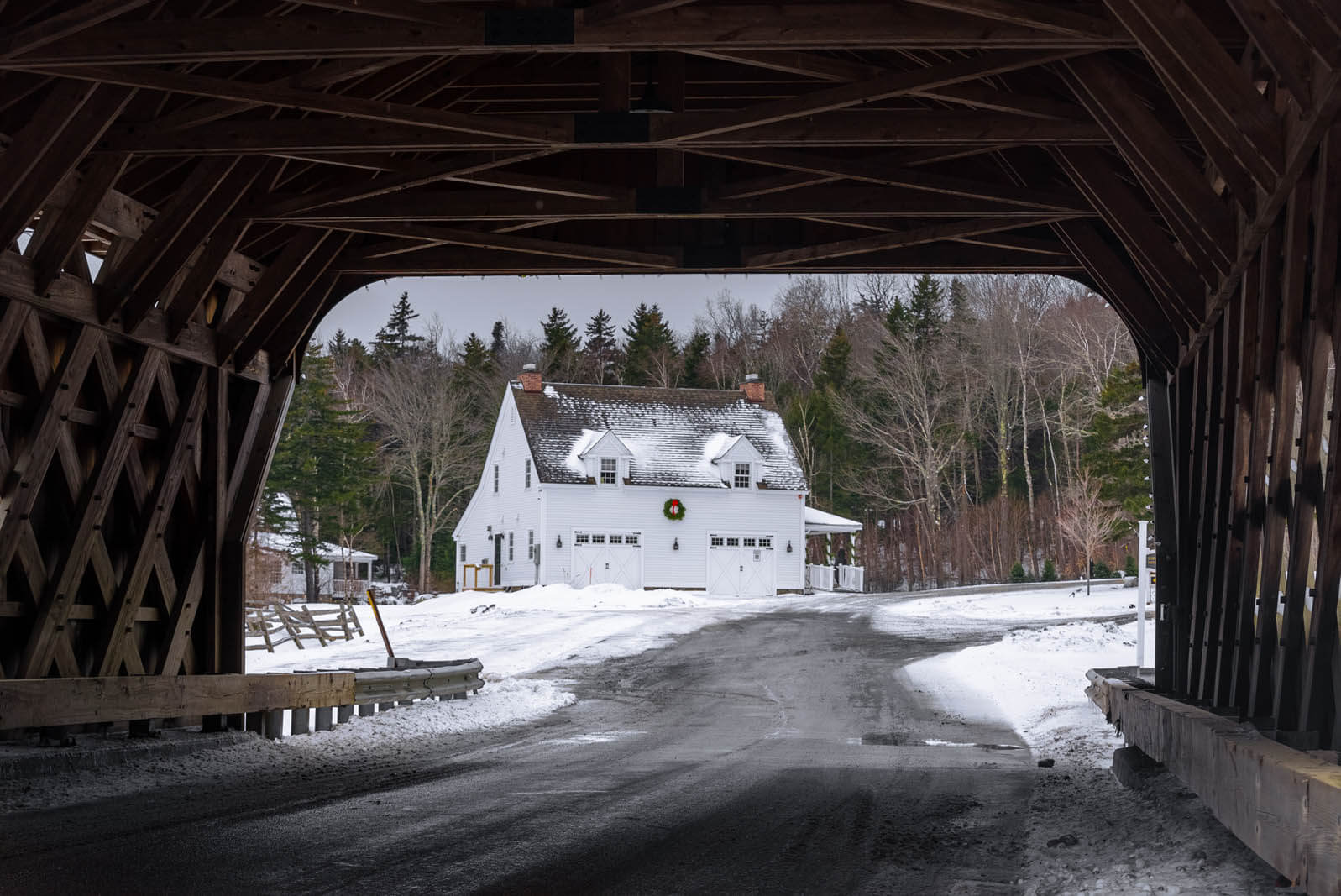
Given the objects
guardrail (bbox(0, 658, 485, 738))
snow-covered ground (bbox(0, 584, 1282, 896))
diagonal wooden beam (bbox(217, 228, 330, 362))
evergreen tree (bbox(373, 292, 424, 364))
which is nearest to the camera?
snow-covered ground (bbox(0, 584, 1282, 896))

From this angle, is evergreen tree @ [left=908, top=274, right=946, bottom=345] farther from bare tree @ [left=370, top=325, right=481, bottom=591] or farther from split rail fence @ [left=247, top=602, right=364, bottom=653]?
split rail fence @ [left=247, top=602, right=364, bottom=653]

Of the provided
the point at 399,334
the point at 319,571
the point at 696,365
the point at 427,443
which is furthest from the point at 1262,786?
the point at 399,334

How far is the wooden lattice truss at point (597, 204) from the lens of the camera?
22.9 ft

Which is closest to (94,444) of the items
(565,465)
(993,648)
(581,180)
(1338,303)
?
(581,180)

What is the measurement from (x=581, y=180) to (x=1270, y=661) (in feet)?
22.7

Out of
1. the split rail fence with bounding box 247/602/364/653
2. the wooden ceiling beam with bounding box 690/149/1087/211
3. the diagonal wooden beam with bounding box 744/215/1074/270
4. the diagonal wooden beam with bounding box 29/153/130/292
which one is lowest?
the split rail fence with bounding box 247/602/364/653

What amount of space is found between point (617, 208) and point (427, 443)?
45.1 metres

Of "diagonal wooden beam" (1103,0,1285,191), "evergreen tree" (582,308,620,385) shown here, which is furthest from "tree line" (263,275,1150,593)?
"diagonal wooden beam" (1103,0,1285,191)

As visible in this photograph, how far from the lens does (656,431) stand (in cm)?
4519

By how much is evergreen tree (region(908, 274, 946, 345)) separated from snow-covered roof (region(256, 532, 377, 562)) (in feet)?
81.1

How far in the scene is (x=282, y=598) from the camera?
3266 cm

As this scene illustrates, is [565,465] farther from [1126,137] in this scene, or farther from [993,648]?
[1126,137]

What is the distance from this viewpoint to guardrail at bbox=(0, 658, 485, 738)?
9.23 m

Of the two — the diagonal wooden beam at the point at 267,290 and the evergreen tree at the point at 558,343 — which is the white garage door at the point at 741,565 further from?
the diagonal wooden beam at the point at 267,290
